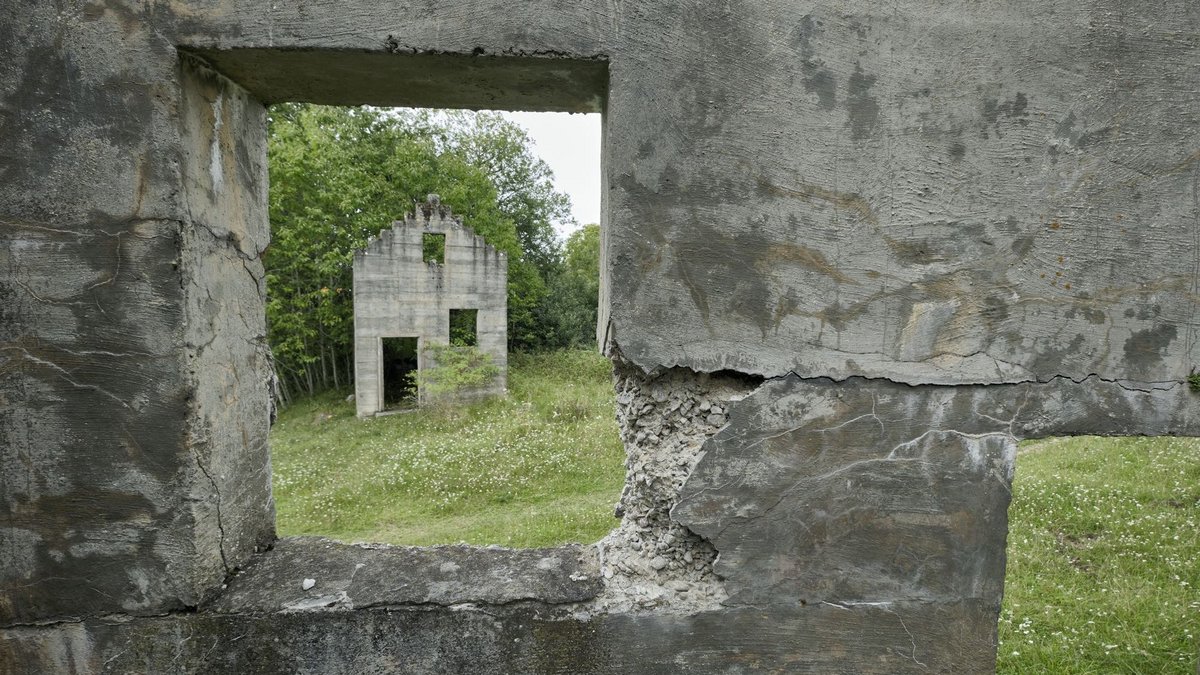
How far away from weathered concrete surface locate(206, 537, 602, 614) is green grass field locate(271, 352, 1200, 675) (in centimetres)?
290

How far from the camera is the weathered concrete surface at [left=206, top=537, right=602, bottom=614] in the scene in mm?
1943

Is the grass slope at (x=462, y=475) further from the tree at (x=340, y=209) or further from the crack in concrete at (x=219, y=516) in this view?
the tree at (x=340, y=209)

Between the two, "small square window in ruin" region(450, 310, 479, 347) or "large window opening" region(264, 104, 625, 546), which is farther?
"small square window in ruin" region(450, 310, 479, 347)

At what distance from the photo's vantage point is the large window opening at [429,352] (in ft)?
21.9

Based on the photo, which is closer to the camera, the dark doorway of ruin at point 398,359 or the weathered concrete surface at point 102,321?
the weathered concrete surface at point 102,321

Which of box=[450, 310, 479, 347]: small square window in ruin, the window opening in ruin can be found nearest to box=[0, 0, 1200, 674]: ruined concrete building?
the window opening in ruin

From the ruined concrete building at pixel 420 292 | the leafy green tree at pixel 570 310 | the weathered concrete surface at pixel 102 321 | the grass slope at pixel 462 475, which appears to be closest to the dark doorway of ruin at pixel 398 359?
the ruined concrete building at pixel 420 292

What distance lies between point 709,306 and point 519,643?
54.2 inches

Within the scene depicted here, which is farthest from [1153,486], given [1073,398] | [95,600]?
[95,600]

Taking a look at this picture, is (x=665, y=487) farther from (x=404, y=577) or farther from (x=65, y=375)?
(x=65, y=375)

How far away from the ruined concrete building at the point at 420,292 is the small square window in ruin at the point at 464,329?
77cm

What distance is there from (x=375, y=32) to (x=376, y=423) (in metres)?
11.9

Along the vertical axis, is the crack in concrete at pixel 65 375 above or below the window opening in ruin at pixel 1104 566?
above

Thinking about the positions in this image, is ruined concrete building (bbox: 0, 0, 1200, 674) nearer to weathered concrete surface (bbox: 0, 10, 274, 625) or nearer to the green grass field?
weathered concrete surface (bbox: 0, 10, 274, 625)
